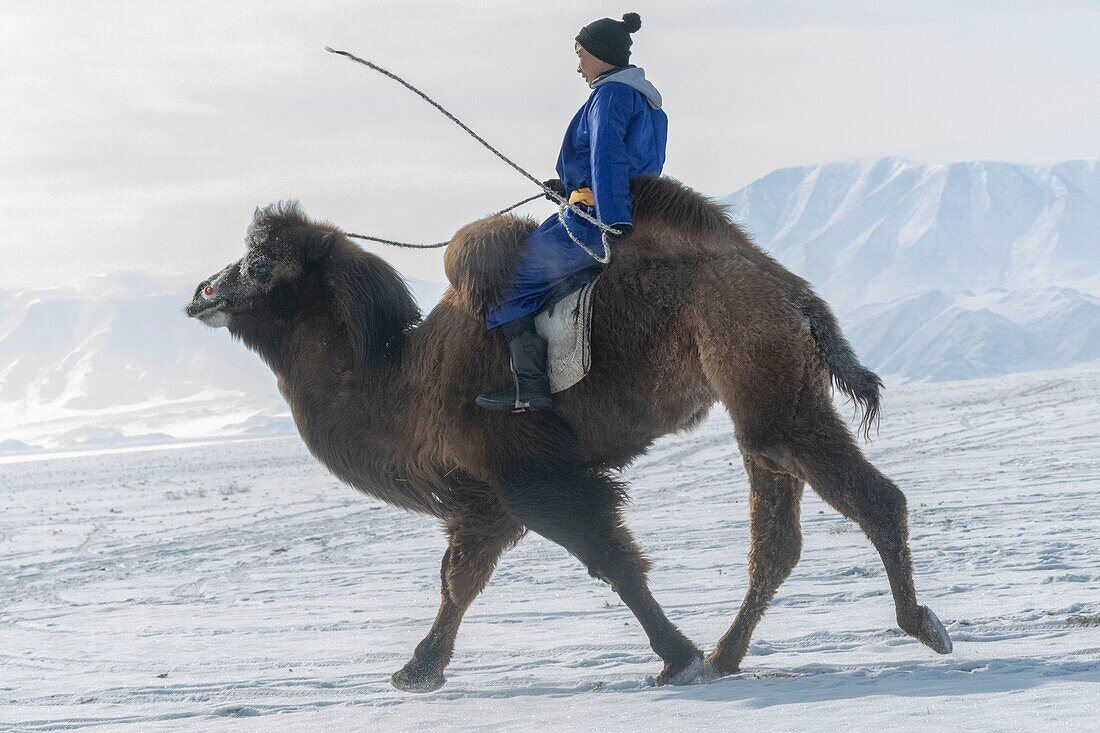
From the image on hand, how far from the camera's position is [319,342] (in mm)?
5145

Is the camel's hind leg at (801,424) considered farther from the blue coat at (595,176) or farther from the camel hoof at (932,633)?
the blue coat at (595,176)

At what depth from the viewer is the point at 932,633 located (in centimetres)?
406

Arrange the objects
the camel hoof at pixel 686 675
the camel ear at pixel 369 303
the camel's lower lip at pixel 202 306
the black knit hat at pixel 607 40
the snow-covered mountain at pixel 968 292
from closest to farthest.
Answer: the camel hoof at pixel 686 675 → the black knit hat at pixel 607 40 → the camel ear at pixel 369 303 → the camel's lower lip at pixel 202 306 → the snow-covered mountain at pixel 968 292

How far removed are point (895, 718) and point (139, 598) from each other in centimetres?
666

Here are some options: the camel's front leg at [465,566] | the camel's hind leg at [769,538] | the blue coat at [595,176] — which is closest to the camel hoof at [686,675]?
the camel's hind leg at [769,538]

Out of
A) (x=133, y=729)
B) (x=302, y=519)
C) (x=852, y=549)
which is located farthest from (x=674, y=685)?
(x=302, y=519)

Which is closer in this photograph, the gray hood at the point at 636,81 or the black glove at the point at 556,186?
the gray hood at the point at 636,81

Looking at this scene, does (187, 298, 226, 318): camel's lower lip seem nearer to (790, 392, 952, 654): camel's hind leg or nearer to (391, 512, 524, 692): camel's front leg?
(391, 512, 524, 692): camel's front leg

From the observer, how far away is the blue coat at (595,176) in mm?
4270

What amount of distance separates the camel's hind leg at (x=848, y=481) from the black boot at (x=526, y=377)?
38.3 inches

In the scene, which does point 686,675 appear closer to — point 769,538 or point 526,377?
point 769,538

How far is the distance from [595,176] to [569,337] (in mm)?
619

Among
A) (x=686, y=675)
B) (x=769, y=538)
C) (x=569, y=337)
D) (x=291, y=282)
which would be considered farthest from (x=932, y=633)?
(x=291, y=282)

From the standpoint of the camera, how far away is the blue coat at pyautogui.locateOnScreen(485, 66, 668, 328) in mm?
4270
